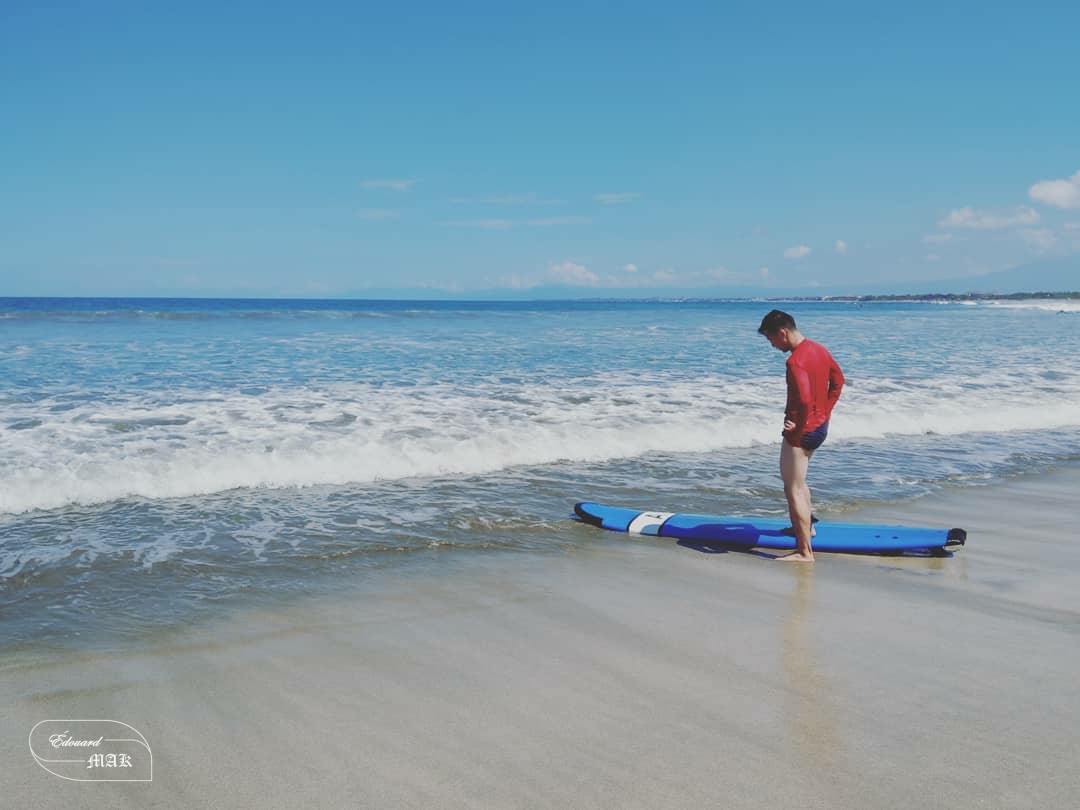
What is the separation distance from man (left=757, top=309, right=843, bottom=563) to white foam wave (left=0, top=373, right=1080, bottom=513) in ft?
11.5

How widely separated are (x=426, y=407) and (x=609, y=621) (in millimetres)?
7228

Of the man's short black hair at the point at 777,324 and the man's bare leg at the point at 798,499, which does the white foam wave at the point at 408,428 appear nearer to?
the man's bare leg at the point at 798,499

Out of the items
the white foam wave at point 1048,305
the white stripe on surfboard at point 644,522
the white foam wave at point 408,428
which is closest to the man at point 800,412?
the white stripe on surfboard at point 644,522

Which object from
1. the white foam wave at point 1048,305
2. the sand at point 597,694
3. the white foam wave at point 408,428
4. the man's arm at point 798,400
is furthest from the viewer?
the white foam wave at point 1048,305

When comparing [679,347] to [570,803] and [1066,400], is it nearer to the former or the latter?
[1066,400]

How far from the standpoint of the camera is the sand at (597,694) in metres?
2.65

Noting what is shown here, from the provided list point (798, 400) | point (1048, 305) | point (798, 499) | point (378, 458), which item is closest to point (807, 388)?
point (798, 400)

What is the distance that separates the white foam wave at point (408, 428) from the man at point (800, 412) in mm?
3508

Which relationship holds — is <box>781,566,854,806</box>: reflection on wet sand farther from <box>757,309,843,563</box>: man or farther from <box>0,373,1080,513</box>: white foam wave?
<box>0,373,1080,513</box>: white foam wave

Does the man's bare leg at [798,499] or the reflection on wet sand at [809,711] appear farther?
the man's bare leg at [798,499]

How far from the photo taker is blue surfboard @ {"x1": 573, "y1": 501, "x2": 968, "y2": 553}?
18.0 ft

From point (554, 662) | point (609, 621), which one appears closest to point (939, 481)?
point (609, 621)

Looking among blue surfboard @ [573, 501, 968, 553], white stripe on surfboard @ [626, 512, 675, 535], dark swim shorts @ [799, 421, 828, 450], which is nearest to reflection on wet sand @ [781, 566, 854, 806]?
blue surfboard @ [573, 501, 968, 553]

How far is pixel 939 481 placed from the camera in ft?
26.0
